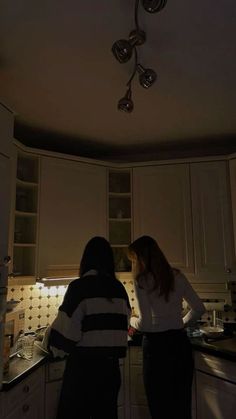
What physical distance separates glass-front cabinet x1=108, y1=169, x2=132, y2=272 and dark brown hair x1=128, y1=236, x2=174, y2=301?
65cm

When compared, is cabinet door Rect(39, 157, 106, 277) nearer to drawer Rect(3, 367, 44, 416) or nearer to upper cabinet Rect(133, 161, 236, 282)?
upper cabinet Rect(133, 161, 236, 282)

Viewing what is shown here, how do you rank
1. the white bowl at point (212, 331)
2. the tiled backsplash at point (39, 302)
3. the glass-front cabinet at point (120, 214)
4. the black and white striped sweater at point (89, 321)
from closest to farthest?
the black and white striped sweater at point (89, 321) → the white bowl at point (212, 331) → the tiled backsplash at point (39, 302) → the glass-front cabinet at point (120, 214)

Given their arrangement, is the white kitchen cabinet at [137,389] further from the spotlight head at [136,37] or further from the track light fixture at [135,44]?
the spotlight head at [136,37]

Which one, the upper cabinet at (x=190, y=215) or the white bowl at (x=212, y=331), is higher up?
the upper cabinet at (x=190, y=215)

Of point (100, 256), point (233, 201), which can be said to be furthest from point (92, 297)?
point (233, 201)

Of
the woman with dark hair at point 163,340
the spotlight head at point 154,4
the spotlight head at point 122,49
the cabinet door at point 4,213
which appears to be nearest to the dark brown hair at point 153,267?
the woman with dark hair at point 163,340

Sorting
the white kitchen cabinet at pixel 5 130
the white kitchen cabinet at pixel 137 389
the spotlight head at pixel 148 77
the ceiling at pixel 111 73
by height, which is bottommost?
the white kitchen cabinet at pixel 137 389

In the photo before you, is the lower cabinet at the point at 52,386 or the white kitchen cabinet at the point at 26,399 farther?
the lower cabinet at the point at 52,386

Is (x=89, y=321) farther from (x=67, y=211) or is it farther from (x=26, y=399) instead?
(x=67, y=211)

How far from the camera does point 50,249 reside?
97.5 inches

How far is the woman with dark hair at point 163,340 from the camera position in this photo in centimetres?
201

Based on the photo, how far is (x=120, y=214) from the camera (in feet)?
9.66

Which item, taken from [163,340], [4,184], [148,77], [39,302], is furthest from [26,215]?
[148,77]

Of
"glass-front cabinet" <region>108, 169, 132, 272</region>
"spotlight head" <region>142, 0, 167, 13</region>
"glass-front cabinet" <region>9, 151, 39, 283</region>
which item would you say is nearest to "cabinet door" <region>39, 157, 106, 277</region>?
"glass-front cabinet" <region>9, 151, 39, 283</region>
